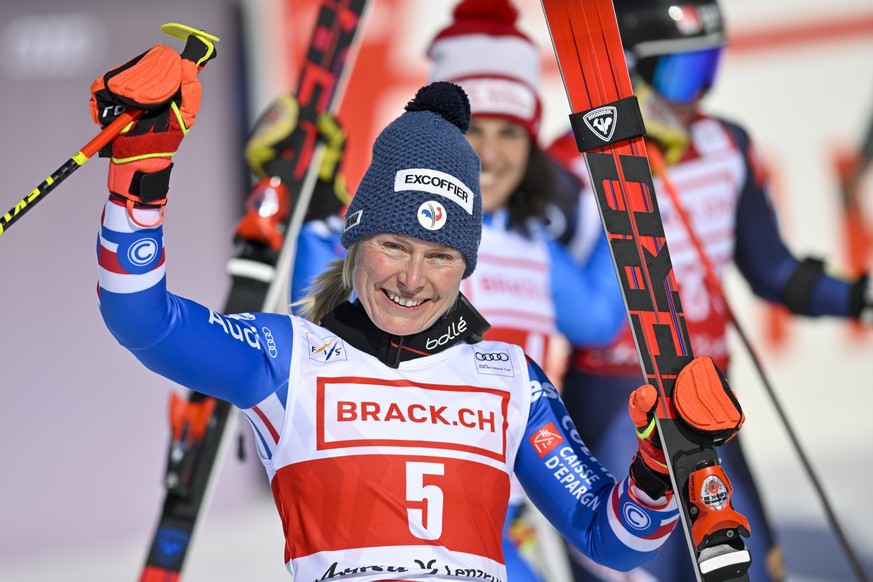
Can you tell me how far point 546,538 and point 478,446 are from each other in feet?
5.56

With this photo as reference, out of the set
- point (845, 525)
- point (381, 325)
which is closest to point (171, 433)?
point (381, 325)

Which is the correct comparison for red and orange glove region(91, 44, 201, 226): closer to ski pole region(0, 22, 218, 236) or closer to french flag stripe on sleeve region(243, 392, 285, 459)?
ski pole region(0, 22, 218, 236)

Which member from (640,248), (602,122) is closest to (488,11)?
(602,122)

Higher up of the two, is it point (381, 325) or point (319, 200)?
point (319, 200)

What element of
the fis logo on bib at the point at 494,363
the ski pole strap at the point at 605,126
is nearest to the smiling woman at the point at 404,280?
the fis logo on bib at the point at 494,363

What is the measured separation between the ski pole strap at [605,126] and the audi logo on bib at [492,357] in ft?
1.45

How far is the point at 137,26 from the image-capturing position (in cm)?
682

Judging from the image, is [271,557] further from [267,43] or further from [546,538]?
[267,43]

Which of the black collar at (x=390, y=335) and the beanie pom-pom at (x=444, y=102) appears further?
the beanie pom-pom at (x=444, y=102)

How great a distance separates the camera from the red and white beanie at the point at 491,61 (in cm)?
389

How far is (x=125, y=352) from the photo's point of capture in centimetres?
668

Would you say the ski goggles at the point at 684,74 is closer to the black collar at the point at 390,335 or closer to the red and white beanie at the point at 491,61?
the red and white beanie at the point at 491,61

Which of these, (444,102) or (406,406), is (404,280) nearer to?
(406,406)

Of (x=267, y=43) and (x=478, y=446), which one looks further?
(x=267, y=43)
